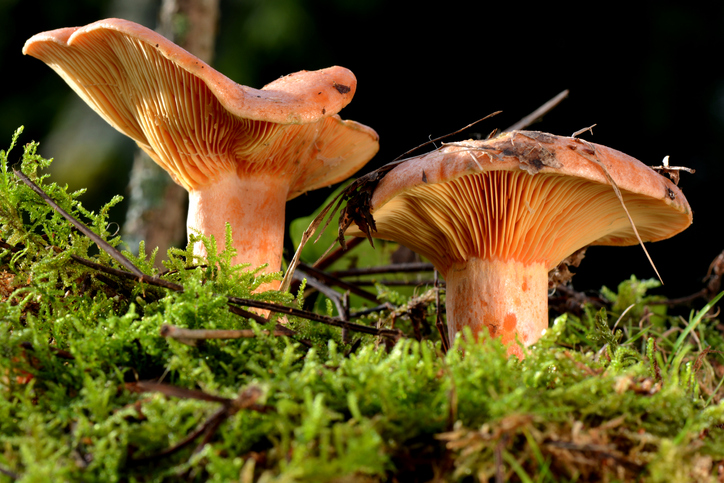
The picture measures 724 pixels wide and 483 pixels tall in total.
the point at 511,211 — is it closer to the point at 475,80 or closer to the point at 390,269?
the point at 390,269

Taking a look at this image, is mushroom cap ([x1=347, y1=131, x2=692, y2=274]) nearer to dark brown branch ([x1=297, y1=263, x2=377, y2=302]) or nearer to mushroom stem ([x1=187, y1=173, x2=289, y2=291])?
mushroom stem ([x1=187, y1=173, x2=289, y2=291])

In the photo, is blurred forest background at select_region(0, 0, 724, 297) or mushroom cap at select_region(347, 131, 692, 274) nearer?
mushroom cap at select_region(347, 131, 692, 274)

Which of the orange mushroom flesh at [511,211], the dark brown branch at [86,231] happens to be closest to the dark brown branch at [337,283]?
the orange mushroom flesh at [511,211]

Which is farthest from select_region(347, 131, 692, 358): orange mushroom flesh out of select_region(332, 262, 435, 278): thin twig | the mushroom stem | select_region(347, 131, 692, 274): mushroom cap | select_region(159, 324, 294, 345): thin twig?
select_region(332, 262, 435, 278): thin twig

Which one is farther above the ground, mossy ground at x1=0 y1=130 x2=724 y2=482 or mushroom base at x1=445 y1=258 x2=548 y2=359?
mushroom base at x1=445 y1=258 x2=548 y2=359

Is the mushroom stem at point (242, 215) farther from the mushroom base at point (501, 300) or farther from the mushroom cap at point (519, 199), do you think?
the mushroom base at point (501, 300)

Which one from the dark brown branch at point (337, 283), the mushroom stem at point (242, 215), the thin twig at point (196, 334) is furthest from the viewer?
the dark brown branch at point (337, 283)

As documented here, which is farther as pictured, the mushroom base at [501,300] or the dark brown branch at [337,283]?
the dark brown branch at [337,283]

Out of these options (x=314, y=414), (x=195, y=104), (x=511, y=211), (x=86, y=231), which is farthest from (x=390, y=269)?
(x=314, y=414)
